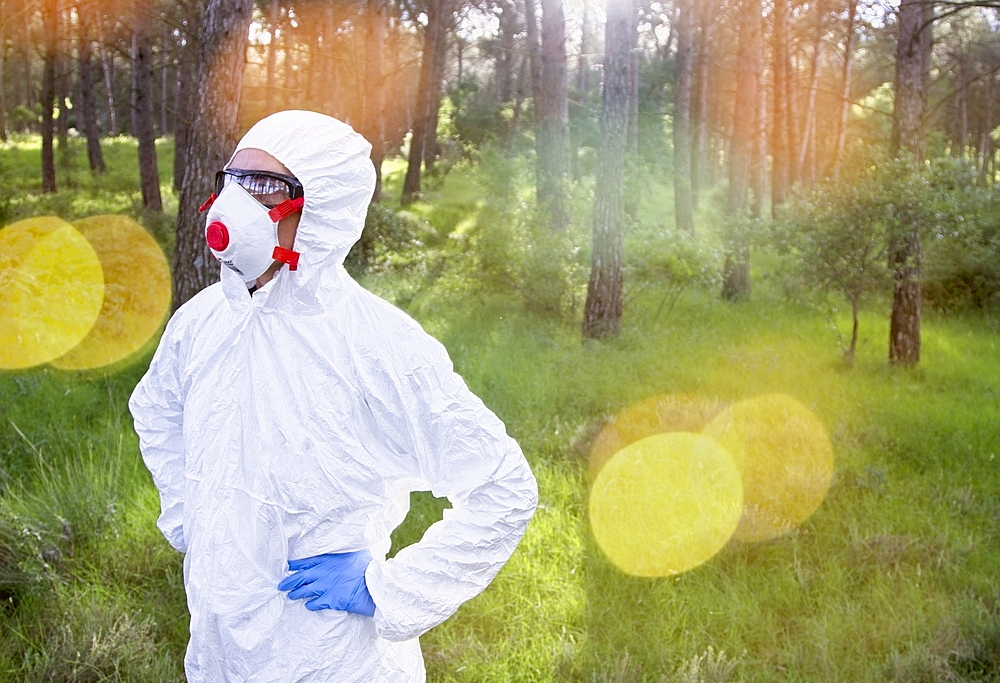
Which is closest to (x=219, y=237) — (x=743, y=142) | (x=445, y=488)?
(x=445, y=488)

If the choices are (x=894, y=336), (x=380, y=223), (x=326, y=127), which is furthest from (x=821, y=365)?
(x=326, y=127)

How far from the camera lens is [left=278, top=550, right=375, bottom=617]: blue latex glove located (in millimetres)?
1831

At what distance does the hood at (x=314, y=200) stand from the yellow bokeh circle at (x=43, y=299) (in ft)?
22.2

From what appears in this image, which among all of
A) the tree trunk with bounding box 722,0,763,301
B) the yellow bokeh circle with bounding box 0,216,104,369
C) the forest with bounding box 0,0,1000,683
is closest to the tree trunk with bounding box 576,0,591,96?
the forest with bounding box 0,0,1000,683

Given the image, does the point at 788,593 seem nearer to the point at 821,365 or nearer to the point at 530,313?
the point at 821,365

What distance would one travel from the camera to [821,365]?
9227 millimetres

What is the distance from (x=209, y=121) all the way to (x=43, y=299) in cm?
282

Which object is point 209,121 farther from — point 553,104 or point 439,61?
point 439,61

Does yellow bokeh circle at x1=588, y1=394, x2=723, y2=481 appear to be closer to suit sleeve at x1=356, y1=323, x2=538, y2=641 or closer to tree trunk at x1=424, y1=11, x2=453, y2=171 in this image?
suit sleeve at x1=356, y1=323, x2=538, y2=641

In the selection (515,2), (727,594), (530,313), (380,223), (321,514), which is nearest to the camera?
(321,514)

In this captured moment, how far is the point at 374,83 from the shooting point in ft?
57.2

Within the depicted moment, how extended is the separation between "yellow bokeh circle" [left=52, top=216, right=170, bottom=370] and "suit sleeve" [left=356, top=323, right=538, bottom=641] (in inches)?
263

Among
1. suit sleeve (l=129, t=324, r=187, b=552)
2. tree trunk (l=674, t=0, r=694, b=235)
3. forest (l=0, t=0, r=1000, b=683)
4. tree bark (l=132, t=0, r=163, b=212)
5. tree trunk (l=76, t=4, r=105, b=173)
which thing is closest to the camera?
suit sleeve (l=129, t=324, r=187, b=552)

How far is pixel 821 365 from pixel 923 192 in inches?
82.2
